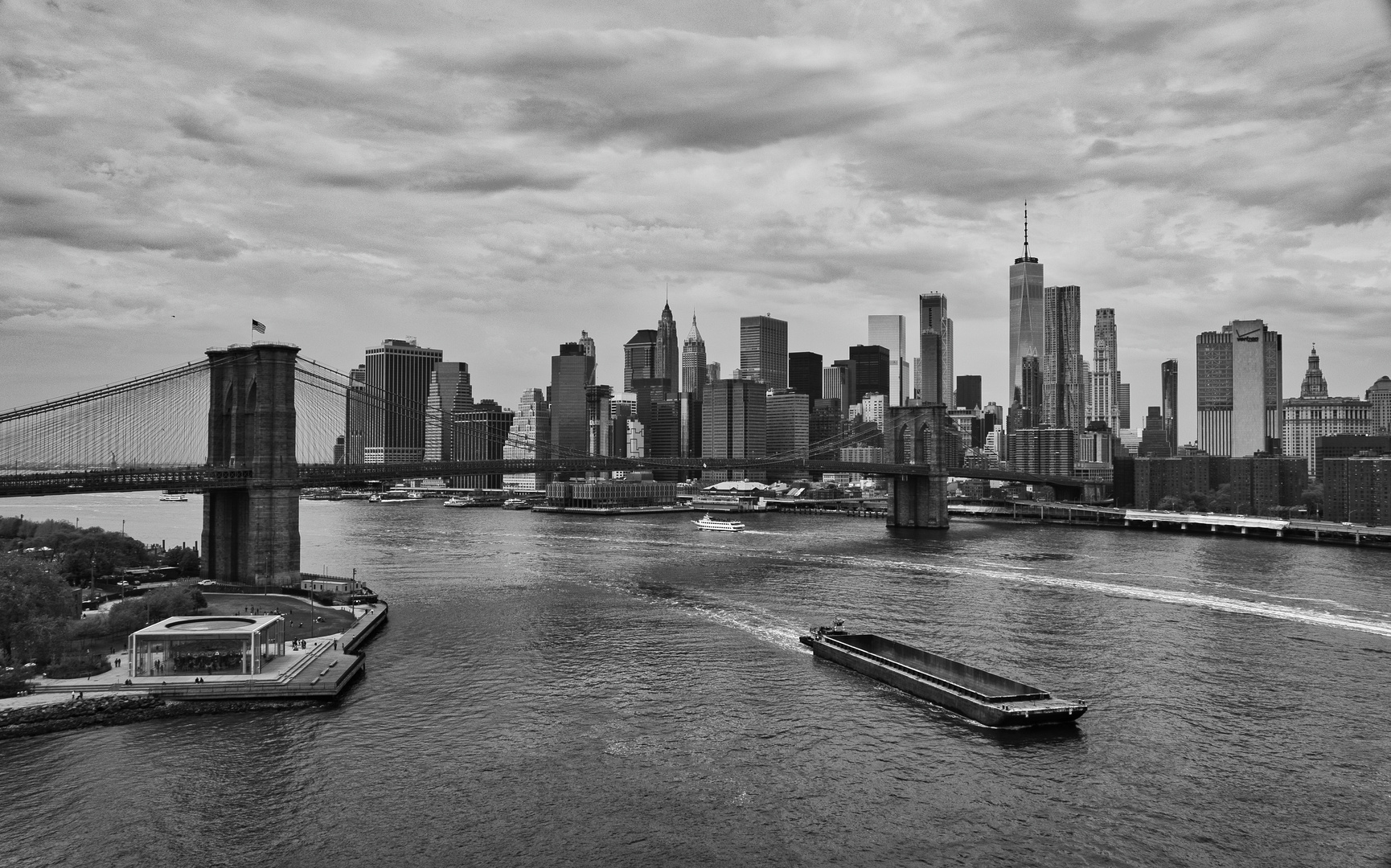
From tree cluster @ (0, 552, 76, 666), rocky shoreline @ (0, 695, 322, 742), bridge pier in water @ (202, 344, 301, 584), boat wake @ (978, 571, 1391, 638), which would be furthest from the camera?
bridge pier in water @ (202, 344, 301, 584)

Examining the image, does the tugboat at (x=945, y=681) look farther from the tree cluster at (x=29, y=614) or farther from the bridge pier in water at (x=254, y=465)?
the bridge pier in water at (x=254, y=465)

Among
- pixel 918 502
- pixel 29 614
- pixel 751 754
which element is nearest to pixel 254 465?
pixel 29 614

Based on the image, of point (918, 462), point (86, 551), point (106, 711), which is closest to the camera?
point (106, 711)

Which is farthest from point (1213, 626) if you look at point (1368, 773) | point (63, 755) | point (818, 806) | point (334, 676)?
point (63, 755)

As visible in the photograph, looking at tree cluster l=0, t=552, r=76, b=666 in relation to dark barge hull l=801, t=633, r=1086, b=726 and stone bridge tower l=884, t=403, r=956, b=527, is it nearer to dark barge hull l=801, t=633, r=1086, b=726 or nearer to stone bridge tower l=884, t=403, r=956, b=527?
dark barge hull l=801, t=633, r=1086, b=726

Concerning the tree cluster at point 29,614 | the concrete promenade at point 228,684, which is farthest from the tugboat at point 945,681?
the tree cluster at point 29,614

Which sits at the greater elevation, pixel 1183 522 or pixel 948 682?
pixel 1183 522

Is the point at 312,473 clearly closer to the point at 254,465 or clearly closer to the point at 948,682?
the point at 254,465

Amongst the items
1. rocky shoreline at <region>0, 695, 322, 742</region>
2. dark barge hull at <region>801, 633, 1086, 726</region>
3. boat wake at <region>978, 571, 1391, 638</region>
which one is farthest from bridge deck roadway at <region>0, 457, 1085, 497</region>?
boat wake at <region>978, 571, 1391, 638</region>
